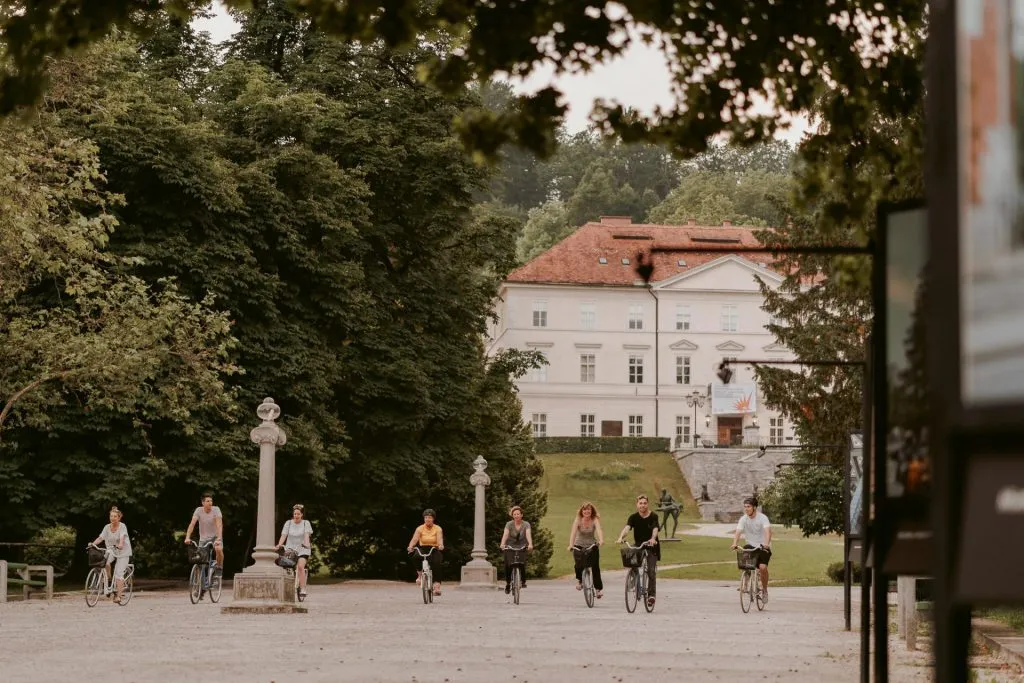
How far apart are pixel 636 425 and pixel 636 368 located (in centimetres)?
370

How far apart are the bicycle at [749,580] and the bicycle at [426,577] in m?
5.60

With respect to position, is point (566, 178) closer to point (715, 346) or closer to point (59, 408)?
point (715, 346)

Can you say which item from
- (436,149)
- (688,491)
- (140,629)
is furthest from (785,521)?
(688,491)

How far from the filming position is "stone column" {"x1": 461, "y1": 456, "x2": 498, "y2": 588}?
40.6m

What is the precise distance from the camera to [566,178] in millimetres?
148375

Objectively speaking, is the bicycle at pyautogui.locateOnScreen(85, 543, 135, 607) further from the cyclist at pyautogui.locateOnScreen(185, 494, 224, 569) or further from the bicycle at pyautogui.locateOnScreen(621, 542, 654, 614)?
the bicycle at pyautogui.locateOnScreen(621, 542, 654, 614)

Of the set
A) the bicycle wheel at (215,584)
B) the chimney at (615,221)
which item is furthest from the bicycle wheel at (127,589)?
the chimney at (615,221)

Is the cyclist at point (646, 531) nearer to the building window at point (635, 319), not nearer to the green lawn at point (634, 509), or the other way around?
the green lawn at point (634, 509)

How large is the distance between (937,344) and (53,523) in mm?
35803

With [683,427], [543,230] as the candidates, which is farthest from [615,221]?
[683,427]

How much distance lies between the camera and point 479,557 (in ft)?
137

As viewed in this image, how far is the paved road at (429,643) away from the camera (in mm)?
14711

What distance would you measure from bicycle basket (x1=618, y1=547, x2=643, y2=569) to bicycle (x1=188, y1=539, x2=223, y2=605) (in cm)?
763

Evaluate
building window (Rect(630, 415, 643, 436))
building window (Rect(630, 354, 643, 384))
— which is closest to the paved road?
building window (Rect(630, 415, 643, 436))
